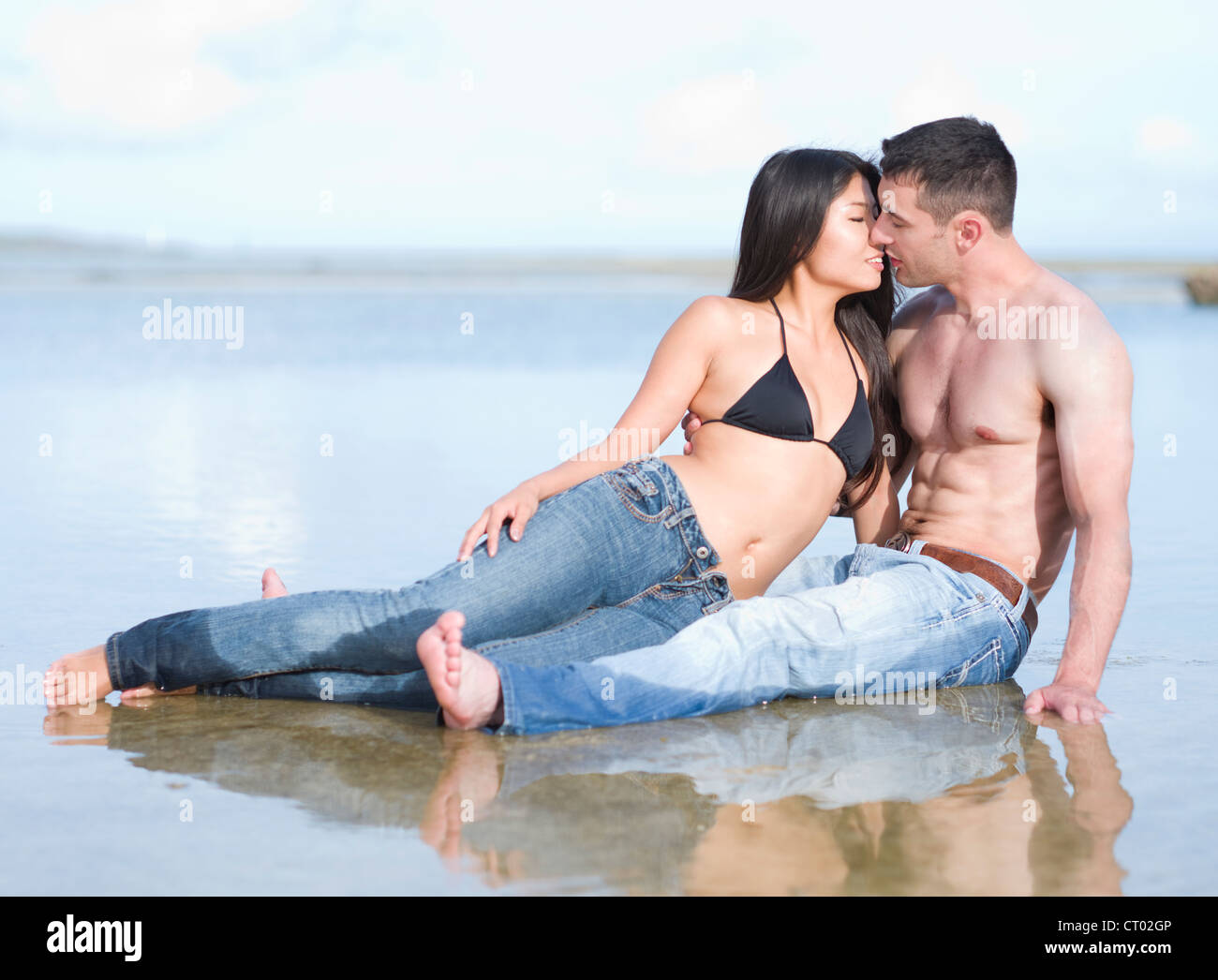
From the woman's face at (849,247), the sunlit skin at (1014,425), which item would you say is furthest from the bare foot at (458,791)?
the woman's face at (849,247)

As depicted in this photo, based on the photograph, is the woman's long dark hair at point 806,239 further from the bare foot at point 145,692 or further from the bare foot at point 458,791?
the bare foot at point 145,692

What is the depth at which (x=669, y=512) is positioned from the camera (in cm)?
417

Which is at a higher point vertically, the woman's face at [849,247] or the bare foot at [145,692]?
the woman's face at [849,247]

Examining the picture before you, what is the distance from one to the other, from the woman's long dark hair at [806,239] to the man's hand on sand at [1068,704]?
3.34 ft

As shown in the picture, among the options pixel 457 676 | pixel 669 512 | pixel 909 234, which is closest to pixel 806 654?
pixel 669 512

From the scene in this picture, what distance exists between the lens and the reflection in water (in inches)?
115

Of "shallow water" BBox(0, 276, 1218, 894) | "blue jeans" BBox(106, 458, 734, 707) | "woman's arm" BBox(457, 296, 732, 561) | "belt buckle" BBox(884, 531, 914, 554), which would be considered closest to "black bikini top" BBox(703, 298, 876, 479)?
"woman's arm" BBox(457, 296, 732, 561)

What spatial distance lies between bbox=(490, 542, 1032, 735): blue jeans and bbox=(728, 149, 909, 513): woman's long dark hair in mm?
595

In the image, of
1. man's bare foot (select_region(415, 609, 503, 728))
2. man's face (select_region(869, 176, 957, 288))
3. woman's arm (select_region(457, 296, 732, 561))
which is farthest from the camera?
man's face (select_region(869, 176, 957, 288))

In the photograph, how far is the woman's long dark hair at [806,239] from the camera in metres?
4.48

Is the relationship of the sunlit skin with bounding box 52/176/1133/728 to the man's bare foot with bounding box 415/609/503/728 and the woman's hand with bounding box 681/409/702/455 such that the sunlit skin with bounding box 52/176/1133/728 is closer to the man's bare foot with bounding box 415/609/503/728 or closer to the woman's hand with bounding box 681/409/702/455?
the woman's hand with bounding box 681/409/702/455

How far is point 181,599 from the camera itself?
5.41 m
